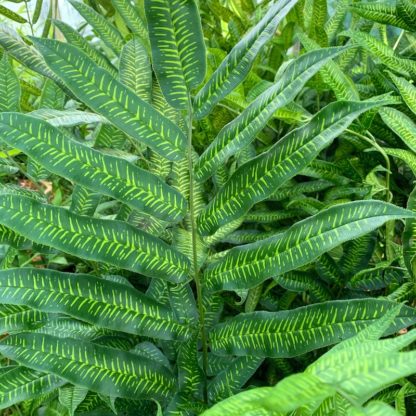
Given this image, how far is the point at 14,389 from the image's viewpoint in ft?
2.18

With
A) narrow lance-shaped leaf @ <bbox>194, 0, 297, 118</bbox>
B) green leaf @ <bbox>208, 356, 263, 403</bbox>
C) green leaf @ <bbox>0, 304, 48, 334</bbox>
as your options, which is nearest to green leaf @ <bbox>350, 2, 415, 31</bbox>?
narrow lance-shaped leaf @ <bbox>194, 0, 297, 118</bbox>

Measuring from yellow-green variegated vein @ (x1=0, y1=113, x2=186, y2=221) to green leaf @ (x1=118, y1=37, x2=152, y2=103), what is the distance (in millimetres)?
191

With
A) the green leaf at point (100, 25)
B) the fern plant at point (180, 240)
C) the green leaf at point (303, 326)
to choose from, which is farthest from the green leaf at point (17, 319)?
the green leaf at point (100, 25)

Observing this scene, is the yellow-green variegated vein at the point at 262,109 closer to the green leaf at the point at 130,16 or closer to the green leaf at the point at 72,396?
the green leaf at the point at 72,396

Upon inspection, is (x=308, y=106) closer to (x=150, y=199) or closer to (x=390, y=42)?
(x=390, y=42)

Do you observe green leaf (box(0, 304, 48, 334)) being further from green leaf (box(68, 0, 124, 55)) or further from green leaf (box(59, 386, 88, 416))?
green leaf (box(68, 0, 124, 55))

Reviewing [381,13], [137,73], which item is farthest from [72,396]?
[381,13]

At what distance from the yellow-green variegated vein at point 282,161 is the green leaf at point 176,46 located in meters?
0.10

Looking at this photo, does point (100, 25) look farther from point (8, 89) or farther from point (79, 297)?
point (79, 297)

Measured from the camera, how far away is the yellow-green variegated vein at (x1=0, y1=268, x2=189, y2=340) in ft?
1.86

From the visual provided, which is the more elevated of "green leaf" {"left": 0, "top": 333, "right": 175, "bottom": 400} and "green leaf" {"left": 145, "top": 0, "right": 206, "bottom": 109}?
"green leaf" {"left": 145, "top": 0, "right": 206, "bottom": 109}

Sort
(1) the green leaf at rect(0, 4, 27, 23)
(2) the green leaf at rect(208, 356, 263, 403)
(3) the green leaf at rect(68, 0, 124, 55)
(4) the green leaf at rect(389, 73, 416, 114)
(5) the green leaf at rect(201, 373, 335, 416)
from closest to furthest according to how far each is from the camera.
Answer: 1. (5) the green leaf at rect(201, 373, 335, 416)
2. (2) the green leaf at rect(208, 356, 263, 403)
3. (4) the green leaf at rect(389, 73, 416, 114)
4. (3) the green leaf at rect(68, 0, 124, 55)
5. (1) the green leaf at rect(0, 4, 27, 23)

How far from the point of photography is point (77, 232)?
21.9 inches

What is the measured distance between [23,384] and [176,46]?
448mm
